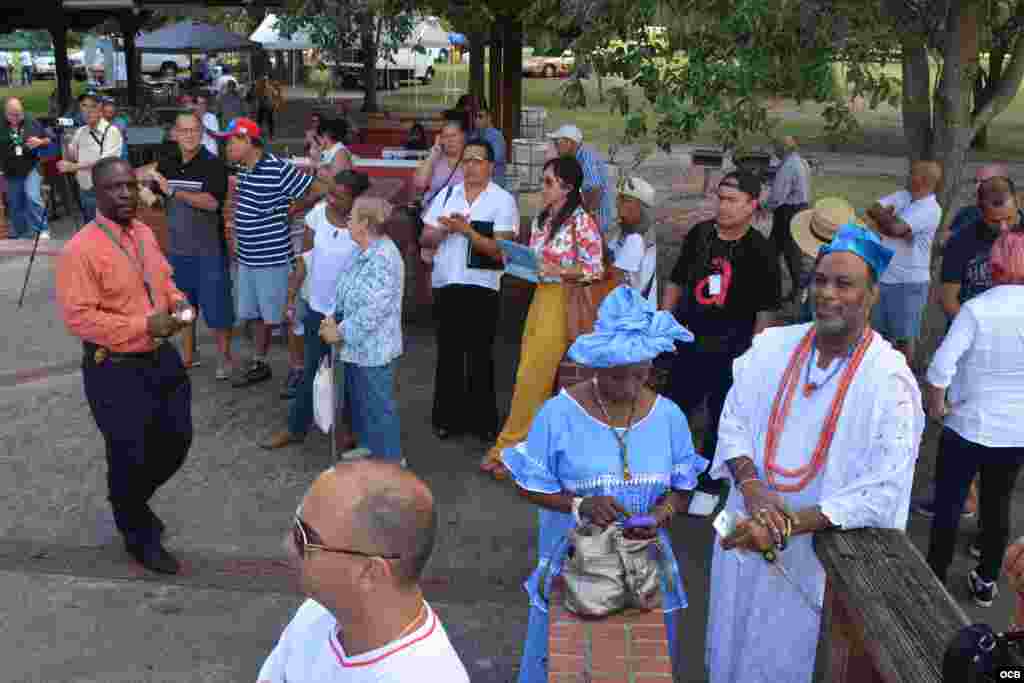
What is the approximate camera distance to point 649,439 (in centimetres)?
381

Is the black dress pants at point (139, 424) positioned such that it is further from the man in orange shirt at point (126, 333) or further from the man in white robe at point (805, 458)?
the man in white robe at point (805, 458)

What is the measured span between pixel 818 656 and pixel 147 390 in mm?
3427

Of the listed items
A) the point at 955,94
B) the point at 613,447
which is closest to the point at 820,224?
the point at 955,94

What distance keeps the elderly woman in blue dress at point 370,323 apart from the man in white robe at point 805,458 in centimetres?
283

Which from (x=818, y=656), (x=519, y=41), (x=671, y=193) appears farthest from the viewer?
(x=671, y=193)

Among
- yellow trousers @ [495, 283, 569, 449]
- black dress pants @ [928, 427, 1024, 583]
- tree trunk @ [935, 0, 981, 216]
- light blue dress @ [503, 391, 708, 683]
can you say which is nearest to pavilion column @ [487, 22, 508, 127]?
tree trunk @ [935, 0, 981, 216]

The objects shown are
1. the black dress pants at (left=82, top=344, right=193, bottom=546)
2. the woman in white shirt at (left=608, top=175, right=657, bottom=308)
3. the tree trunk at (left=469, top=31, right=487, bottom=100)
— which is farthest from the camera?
the tree trunk at (left=469, top=31, right=487, bottom=100)

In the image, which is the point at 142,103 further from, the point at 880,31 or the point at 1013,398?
the point at 1013,398

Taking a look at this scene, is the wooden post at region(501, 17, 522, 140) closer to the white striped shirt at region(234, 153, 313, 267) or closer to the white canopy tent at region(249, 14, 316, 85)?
the white striped shirt at region(234, 153, 313, 267)

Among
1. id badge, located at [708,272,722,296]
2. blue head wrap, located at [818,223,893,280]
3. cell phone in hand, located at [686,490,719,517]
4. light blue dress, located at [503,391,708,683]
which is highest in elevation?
blue head wrap, located at [818,223,893,280]

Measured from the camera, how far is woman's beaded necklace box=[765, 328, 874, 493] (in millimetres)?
3611

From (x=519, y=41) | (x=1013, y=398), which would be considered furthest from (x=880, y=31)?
(x=519, y=41)

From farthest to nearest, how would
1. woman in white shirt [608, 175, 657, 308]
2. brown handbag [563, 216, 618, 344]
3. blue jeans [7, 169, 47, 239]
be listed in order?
blue jeans [7, 169, 47, 239]
woman in white shirt [608, 175, 657, 308]
brown handbag [563, 216, 618, 344]

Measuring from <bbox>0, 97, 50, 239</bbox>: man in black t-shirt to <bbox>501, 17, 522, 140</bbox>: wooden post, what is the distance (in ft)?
19.1
